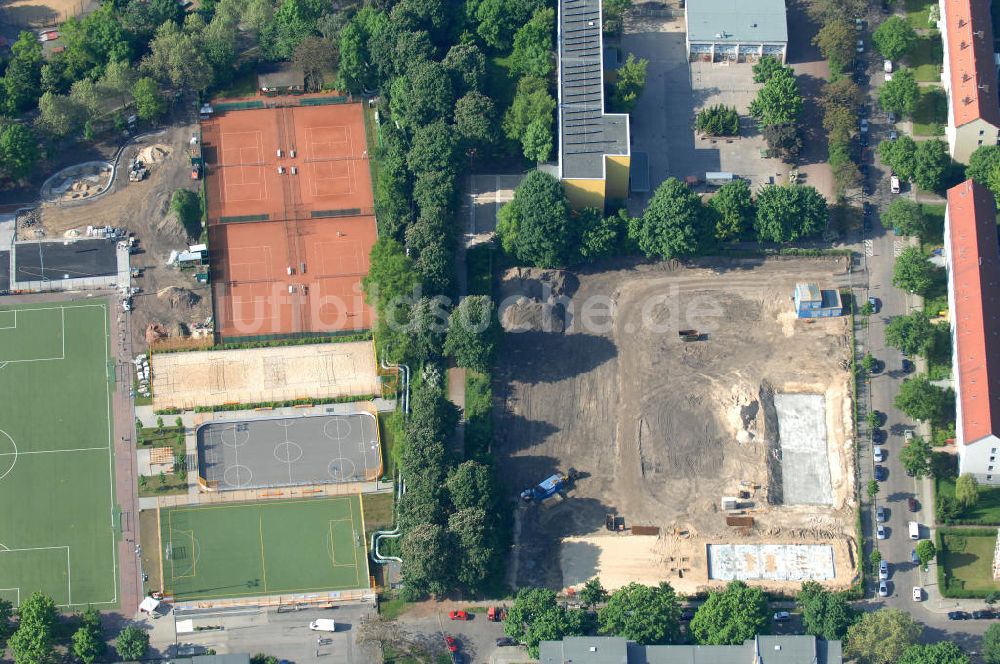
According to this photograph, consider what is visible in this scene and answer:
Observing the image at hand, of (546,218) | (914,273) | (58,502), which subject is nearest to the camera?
(914,273)

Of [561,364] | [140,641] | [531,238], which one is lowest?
[140,641]

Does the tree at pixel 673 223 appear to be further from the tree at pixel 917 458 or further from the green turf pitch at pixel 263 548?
the green turf pitch at pixel 263 548

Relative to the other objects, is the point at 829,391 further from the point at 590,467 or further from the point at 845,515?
the point at 590,467

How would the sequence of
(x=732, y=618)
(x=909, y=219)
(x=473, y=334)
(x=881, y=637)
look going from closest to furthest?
(x=881, y=637), (x=732, y=618), (x=473, y=334), (x=909, y=219)

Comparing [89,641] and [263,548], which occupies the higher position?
[263,548]

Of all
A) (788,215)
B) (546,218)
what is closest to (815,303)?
(788,215)

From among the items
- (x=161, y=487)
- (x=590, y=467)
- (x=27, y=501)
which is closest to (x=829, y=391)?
(x=590, y=467)

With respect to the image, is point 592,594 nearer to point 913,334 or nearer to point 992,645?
point 992,645
